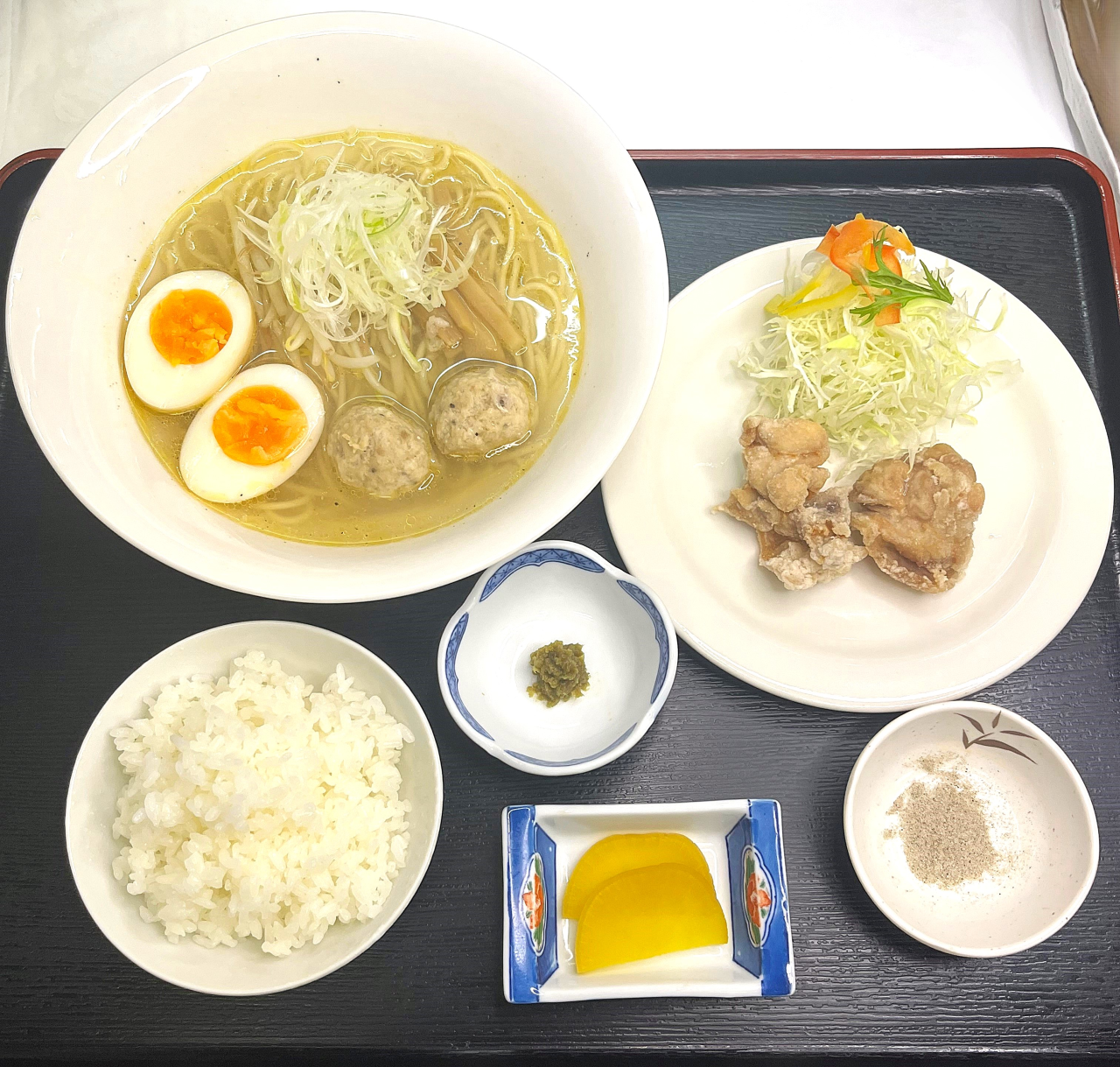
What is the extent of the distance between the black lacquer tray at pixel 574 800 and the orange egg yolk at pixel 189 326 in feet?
1.98

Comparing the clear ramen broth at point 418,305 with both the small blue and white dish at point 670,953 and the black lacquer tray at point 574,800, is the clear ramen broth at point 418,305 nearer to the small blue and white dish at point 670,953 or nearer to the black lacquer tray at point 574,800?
the black lacquer tray at point 574,800

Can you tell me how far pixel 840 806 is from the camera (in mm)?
2051

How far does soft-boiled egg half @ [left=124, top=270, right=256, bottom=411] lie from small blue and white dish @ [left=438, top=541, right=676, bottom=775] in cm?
83

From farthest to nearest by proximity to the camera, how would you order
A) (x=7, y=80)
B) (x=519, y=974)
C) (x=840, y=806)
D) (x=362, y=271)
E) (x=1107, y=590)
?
(x=7, y=80), (x=1107, y=590), (x=840, y=806), (x=362, y=271), (x=519, y=974)

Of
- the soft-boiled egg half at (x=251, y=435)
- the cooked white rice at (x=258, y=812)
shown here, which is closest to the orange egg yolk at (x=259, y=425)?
the soft-boiled egg half at (x=251, y=435)

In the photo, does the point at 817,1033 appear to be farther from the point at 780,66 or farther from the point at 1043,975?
the point at 780,66

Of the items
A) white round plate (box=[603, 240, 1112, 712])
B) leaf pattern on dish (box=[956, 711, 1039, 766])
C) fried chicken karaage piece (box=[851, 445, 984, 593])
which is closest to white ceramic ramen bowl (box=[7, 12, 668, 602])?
white round plate (box=[603, 240, 1112, 712])

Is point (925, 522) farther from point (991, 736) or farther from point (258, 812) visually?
point (258, 812)

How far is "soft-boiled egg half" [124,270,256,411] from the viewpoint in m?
1.89

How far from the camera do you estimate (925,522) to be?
2082 millimetres

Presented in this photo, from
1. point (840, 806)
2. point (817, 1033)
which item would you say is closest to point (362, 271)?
point (840, 806)

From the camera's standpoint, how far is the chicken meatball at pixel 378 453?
1.86 metres

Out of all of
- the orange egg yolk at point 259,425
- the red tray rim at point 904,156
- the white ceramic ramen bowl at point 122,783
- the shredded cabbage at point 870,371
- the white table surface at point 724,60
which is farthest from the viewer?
the white table surface at point 724,60

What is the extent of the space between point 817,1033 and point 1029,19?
339cm
